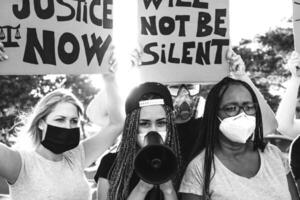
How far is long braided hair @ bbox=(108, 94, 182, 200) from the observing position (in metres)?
2.91

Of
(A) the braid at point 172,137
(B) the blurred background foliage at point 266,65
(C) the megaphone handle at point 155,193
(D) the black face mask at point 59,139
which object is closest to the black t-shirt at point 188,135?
(A) the braid at point 172,137

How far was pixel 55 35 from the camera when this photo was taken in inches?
145

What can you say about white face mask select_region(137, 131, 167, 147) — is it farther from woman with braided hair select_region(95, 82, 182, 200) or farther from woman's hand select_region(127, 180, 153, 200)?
woman's hand select_region(127, 180, 153, 200)

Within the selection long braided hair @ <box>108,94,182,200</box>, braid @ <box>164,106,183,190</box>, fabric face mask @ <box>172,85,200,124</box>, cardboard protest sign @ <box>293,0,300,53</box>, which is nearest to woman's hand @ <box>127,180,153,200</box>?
long braided hair @ <box>108,94,182,200</box>

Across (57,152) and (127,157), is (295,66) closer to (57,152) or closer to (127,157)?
(127,157)

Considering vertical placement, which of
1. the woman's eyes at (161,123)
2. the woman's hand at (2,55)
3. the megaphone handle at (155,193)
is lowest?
the megaphone handle at (155,193)

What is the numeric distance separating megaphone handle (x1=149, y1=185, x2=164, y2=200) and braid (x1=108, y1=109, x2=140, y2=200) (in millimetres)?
207

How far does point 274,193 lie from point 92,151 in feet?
4.86

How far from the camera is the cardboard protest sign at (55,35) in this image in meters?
3.60

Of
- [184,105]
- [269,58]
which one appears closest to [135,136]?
[184,105]

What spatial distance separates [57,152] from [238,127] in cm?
134

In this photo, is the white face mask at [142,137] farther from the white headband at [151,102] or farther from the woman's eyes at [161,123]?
the white headband at [151,102]

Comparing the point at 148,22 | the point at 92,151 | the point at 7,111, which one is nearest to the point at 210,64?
the point at 148,22

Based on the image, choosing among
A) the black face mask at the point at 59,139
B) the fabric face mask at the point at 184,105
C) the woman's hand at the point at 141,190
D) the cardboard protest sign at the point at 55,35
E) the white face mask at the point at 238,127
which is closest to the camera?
the woman's hand at the point at 141,190
